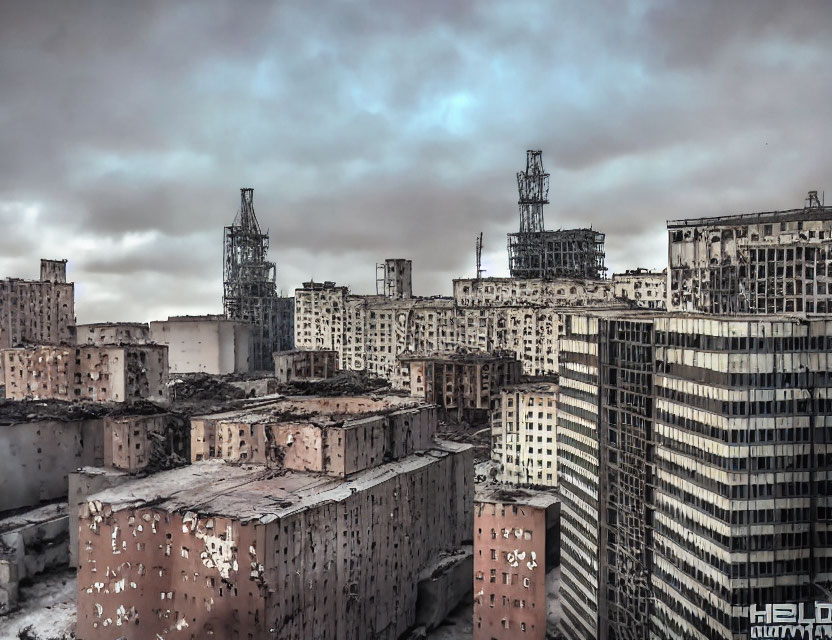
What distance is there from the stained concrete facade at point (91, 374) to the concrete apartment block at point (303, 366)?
28.1 meters

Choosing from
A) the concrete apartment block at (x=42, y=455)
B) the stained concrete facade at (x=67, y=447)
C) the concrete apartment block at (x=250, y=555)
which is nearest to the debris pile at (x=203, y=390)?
the stained concrete facade at (x=67, y=447)

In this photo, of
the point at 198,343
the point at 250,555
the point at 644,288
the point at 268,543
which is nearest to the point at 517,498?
the point at 268,543

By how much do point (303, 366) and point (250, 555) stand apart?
8681 cm

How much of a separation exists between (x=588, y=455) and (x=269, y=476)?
35.8 m

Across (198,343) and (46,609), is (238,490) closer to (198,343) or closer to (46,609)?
(46,609)

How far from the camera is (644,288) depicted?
154875 millimetres

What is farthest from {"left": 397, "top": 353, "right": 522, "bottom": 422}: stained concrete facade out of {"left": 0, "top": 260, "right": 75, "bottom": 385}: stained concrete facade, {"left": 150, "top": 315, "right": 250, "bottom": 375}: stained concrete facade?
{"left": 0, "top": 260, "right": 75, "bottom": 385}: stained concrete facade

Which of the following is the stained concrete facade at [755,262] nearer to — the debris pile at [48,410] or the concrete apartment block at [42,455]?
the debris pile at [48,410]

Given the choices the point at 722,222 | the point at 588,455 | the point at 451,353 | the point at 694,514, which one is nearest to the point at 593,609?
the point at 588,455

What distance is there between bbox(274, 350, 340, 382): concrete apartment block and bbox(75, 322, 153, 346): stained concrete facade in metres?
26.3

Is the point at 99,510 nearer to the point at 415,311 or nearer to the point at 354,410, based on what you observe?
the point at 354,410

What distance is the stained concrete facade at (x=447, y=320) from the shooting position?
16025cm

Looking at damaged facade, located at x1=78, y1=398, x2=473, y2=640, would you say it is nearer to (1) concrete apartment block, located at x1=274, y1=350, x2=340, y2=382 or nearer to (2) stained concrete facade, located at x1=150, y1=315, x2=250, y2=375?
(1) concrete apartment block, located at x1=274, y1=350, x2=340, y2=382

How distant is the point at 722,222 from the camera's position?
89438 mm
